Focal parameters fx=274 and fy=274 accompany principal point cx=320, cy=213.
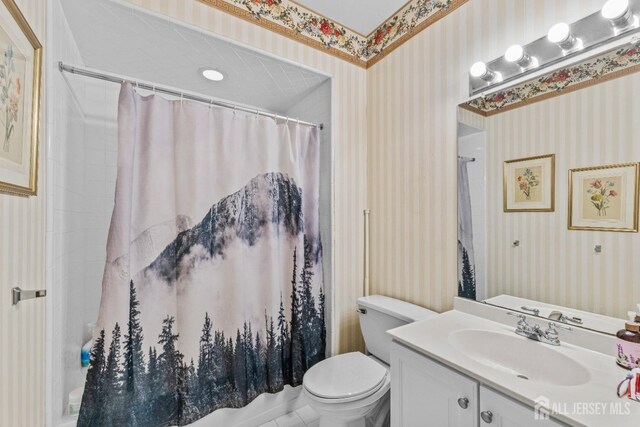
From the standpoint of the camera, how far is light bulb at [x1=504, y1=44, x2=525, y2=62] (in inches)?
46.1

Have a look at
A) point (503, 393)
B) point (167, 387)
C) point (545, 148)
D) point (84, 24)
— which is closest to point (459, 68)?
point (545, 148)

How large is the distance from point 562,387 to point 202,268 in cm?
149

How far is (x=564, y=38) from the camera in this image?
1.05 metres

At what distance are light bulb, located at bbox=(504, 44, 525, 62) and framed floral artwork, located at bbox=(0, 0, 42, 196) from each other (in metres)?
1.71

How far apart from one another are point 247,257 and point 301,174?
2.06 ft

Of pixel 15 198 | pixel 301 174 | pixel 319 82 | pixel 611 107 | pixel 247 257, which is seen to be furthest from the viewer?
pixel 319 82

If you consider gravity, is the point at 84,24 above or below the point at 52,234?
above

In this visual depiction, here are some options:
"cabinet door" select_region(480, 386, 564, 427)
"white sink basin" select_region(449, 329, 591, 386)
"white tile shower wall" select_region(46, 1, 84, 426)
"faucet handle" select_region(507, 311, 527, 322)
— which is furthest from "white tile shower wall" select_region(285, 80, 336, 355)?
"white tile shower wall" select_region(46, 1, 84, 426)

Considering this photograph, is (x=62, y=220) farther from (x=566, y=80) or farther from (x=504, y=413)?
(x=566, y=80)

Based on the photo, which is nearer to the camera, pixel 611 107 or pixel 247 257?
pixel 611 107

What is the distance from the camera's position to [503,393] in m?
0.79

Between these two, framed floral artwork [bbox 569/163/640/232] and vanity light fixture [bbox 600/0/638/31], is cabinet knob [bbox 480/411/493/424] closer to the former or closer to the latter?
framed floral artwork [bbox 569/163/640/232]

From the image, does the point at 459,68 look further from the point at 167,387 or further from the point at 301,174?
the point at 167,387

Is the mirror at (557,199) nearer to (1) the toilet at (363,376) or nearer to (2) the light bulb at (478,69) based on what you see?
(2) the light bulb at (478,69)
